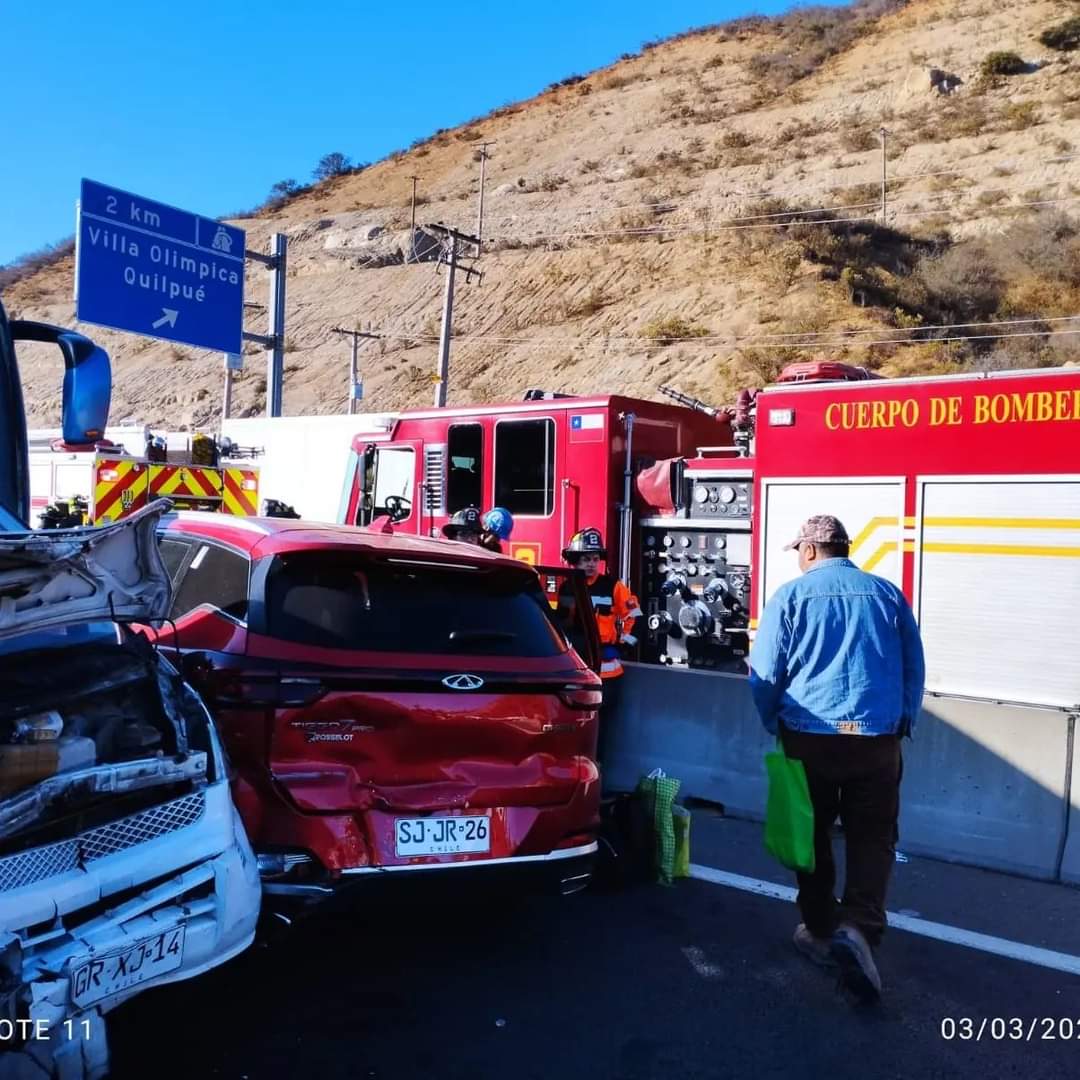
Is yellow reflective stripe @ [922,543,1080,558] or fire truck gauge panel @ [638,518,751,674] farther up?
yellow reflective stripe @ [922,543,1080,558]

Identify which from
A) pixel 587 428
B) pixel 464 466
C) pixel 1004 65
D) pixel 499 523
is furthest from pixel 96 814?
pixel 1004 65

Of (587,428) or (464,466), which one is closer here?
(587,428)

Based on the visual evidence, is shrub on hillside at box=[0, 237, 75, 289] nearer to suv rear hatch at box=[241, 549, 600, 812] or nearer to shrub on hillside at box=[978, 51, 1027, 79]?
shrub on hillside at box=[978, 51, 1027, 79]

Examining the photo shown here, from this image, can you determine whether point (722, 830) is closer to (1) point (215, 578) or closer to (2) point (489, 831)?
(2) point (489, 831)

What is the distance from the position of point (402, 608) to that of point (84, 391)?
1.84 m

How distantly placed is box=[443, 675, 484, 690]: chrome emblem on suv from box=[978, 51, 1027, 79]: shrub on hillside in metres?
55.6

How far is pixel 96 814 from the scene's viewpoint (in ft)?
10.2

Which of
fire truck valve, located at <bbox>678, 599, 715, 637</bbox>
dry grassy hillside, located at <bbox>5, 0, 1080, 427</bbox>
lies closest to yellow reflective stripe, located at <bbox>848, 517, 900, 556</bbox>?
fire truck valve, located at <bbox>678, 599, 715, 637</bbox>

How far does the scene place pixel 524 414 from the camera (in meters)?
10.3

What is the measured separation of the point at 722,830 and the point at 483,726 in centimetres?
274

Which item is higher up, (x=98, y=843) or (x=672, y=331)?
(x=672, y=331)

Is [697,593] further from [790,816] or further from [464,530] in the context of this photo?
[790,816]

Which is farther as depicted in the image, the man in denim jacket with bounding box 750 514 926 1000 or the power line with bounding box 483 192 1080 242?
the power line with bounding box 483 192 1080 242

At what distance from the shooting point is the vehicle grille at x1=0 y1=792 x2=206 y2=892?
2.87 m
